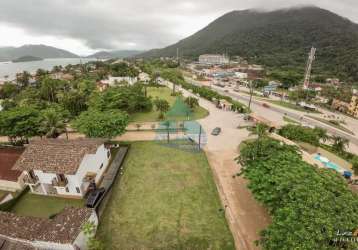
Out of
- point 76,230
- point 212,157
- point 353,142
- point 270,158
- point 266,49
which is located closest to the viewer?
point 76,230

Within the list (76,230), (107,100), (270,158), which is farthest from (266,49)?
(76,230)

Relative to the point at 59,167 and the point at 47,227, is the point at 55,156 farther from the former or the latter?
the point at 47,227

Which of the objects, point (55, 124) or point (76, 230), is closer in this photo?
point (76, 230)

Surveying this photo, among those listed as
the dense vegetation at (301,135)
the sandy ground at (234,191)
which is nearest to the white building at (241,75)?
the sandy ground at (234,191)

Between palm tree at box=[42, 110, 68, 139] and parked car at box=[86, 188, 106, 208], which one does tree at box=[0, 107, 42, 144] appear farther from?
parked car at box=[86, 188, 106, 208]

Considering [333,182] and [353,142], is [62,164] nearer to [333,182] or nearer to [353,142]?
[333,182]

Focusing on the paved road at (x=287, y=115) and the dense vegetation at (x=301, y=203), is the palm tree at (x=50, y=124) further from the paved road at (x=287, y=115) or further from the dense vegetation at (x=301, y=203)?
the paved road at (x=287, y=115)
